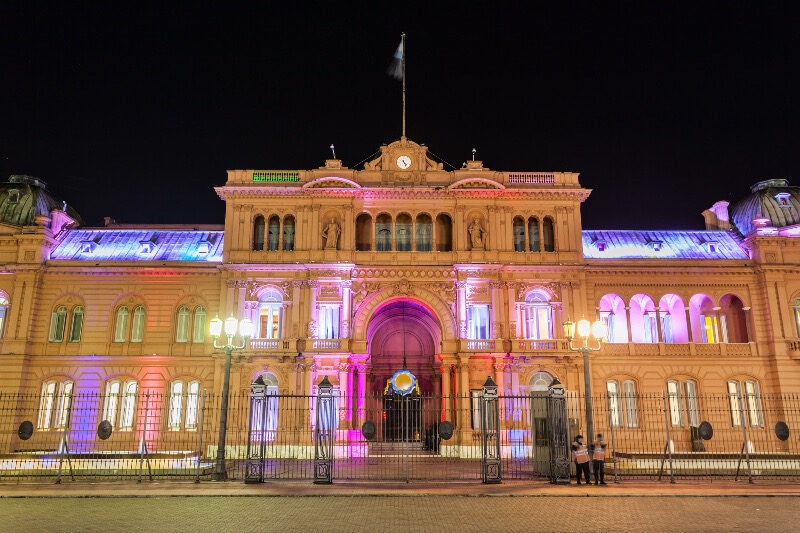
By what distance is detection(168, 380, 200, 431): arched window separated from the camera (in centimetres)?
4006

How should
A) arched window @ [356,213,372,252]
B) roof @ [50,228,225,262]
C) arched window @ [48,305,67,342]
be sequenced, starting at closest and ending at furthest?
1. arched window @ [48,305,67,342]
2. arched window @ [356,213,372,252]
3. roof @ [50,228,225,262]

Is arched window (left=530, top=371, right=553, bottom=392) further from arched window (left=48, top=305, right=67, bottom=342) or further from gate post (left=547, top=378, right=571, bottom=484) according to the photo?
arched window (left=48, top=305, right=67, bottom=342)

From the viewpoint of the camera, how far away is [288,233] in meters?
42.7

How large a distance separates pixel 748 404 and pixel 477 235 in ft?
68.0

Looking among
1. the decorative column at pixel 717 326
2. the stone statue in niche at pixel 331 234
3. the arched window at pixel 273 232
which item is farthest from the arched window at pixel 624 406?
the arched window at pixel 273 232

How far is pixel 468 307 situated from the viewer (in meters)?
40.6

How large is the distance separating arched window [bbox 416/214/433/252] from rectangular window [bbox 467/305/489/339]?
5228 mm

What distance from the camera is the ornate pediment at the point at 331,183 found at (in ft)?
138

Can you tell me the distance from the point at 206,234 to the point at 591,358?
95.1 feet

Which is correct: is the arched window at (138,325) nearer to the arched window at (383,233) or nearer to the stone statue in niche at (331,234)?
the stone statue in niche at (331,234)

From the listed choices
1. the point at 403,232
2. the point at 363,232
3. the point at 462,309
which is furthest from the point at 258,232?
the point at 462,309

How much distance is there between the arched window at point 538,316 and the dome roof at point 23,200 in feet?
112

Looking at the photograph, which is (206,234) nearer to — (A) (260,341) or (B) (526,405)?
(A) (260,341)

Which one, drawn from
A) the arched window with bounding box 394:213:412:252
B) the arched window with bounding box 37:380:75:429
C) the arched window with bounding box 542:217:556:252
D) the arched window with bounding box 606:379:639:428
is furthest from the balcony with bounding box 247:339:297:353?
the arched window with bounding box 606:379:639:428
